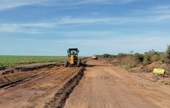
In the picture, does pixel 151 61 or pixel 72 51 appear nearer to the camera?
pixel 72 51

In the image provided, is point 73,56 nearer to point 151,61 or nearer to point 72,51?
point 72,51

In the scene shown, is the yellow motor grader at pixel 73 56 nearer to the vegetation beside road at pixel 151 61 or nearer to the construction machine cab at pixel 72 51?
the construction machine cab at pixel 72 51

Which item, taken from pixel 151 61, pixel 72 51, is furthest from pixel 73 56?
pixel 151 61

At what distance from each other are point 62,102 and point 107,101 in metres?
1.99

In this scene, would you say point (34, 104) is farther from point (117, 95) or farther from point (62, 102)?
point (117, 95)

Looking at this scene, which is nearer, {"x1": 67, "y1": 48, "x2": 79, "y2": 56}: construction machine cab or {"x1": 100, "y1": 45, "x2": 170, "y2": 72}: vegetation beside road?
{"x1": 100, "y1": 45, "x2": 170, "y2": 72}: vegetation beside road

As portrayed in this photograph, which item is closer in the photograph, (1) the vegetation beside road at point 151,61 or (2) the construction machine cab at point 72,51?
(1) the vegetation beside road at point 151,61

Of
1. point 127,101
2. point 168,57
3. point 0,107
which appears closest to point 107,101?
point 127,101

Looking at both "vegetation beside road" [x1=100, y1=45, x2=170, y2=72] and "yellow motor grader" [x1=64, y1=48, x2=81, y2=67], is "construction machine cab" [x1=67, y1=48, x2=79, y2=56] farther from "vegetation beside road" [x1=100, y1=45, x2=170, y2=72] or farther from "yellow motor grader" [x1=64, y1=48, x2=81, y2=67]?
"vegetation beside road" [x1=100, y1=45, x2=170, y2=72]

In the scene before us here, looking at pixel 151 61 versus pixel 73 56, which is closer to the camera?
pixel 73 56

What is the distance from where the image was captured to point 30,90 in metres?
20.5

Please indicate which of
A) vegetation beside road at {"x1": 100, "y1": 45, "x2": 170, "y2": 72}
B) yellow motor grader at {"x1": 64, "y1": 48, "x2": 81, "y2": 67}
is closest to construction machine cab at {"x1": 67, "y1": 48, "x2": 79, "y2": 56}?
yellow motor grader at {"x1": 64, "y1": 48, "x2": 81, "y2": 67}

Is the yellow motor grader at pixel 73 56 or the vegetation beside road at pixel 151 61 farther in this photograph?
the yellow motor grader at pixel 73 56

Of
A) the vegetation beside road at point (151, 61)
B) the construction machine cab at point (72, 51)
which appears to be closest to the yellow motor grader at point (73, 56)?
the construction machine cab at point (72, 51)
